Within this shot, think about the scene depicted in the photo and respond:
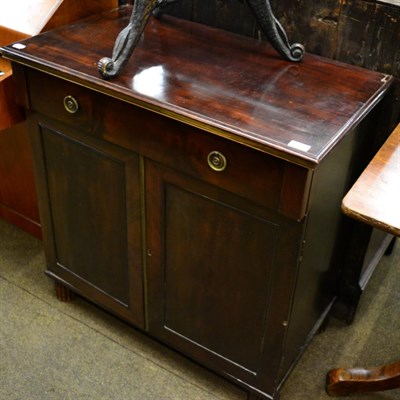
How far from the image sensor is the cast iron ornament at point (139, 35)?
146 centimetres

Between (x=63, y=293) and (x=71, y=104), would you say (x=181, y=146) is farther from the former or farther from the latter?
(x=63, y=293)

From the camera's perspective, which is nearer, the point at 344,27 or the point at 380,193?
the point at 380,193

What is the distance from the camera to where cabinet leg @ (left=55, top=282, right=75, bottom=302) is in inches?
83.4

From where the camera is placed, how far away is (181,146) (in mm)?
1429

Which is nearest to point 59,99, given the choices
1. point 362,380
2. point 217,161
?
point 217,161

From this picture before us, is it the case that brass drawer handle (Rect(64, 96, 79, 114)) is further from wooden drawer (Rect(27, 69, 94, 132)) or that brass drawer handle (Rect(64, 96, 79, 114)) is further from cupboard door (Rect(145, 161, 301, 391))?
cupboard door (Rect(145, 161, 301, 391))

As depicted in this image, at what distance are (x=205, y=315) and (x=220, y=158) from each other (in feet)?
1.79

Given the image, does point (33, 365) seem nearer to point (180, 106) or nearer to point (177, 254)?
point (177, 254)

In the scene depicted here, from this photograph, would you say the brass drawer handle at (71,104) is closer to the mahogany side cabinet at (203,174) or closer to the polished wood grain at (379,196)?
the mahogany side cabinet at (203,174)

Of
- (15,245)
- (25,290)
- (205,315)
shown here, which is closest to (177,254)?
(205,315)

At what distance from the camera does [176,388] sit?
6.14ft

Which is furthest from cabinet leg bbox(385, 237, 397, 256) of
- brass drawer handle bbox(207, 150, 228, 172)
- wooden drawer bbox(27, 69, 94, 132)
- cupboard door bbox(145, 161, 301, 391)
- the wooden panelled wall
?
wooden drawer bbox(27, 69, 94, 132)

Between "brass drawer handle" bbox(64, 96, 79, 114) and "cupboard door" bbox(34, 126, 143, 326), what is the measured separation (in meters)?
0.08

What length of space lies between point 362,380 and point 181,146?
0.95 metres
